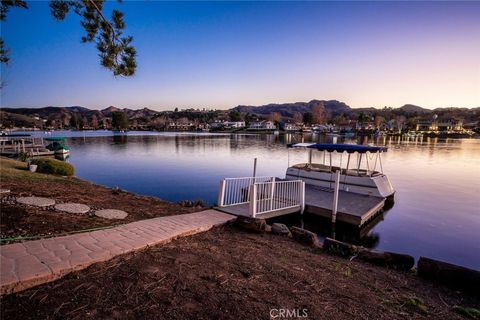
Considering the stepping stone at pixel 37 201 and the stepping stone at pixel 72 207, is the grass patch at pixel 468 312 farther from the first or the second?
the stepping stone at pixel 37 201

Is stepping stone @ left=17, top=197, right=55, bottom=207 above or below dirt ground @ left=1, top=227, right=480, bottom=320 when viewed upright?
above

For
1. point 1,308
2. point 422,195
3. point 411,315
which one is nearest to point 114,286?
point 1,308

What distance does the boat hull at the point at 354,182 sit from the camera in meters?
12.9

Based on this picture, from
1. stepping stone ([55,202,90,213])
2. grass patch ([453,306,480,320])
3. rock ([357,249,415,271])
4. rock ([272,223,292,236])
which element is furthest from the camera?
rock ([272,223,292,236])

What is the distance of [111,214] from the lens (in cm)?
619

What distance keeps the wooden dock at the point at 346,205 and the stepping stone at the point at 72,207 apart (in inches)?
338

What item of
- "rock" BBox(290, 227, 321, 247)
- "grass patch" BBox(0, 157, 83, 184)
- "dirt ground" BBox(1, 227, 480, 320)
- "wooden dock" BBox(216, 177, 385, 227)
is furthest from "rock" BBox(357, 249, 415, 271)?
"grass patch" BBox(0, 157, 83, 184)

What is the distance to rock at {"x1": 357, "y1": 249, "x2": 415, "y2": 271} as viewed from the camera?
4855mm

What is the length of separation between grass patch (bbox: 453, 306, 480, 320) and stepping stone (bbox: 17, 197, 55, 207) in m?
8.08

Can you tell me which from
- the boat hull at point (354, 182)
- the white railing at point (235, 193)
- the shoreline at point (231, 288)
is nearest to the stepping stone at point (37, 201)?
the shoreline at point (231, 288)

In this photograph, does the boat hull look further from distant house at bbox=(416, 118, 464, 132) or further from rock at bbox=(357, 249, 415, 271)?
distant house at bbox=(416, 118, 464, 132)

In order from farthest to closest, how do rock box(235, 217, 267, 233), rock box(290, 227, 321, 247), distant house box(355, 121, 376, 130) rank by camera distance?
1. distant house box(355, 121, 376, 130)
2. rock box(235, 217, 267, 233)
3. rock box(290, 227, 321, 247)

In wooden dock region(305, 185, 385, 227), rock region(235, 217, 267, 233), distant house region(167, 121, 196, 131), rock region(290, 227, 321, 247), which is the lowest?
wooden dock region(305, 185, 385, 227)

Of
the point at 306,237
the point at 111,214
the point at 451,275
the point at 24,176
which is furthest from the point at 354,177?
the point at 24,176
